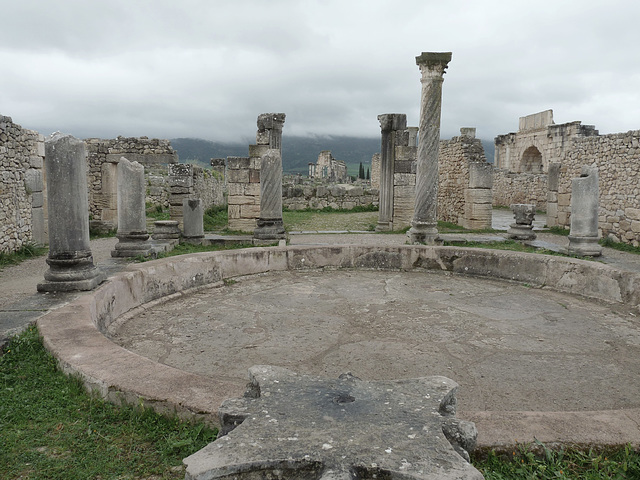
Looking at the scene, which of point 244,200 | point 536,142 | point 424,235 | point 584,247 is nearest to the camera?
point 584,247

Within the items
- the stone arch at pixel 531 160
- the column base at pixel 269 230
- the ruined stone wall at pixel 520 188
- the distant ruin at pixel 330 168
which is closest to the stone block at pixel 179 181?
the column base at pixel 269 230

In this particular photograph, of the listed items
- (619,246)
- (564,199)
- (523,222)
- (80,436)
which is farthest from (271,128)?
(80,436)

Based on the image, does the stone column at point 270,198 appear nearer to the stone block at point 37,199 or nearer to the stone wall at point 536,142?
the stone block at point 37,199

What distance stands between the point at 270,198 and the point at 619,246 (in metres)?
7.82

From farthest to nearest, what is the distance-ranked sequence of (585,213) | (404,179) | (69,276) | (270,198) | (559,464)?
(404,179) → (270,198) → (585,213) → (69,276) → (559,464)

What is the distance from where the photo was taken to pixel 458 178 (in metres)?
16.1

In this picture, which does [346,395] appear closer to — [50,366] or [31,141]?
[50,366]

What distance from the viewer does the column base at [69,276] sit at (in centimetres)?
514

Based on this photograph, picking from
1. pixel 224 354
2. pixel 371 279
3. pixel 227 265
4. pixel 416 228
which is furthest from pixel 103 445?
pixel 416 228

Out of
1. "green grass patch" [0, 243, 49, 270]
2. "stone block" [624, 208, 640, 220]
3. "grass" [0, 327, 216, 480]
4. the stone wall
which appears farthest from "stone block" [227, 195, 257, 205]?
the stone wall

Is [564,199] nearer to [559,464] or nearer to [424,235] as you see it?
[424,235]

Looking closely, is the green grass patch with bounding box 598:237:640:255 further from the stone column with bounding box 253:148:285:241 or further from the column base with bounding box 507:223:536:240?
the stone column with bounding box 253:148:285:241

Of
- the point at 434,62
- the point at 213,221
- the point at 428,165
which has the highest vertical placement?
the point at 434,62

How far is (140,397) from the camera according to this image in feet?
9.01
